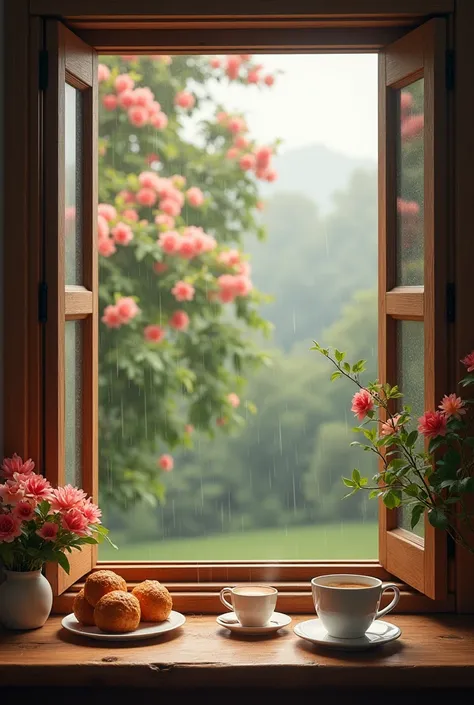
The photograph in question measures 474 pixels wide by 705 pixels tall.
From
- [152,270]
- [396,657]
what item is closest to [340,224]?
[152,270]

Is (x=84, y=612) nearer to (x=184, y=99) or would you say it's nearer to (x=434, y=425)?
(x=434, y=425)

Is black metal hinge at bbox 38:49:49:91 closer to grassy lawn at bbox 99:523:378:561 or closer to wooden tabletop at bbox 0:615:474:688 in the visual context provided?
wooden tabletop at bbox 0:615:474:688

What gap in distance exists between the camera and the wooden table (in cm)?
152

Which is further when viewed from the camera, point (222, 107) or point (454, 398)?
point (222, 107)

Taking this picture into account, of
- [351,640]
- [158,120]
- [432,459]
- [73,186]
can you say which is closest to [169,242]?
[158,120]

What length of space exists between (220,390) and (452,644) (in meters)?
2.94

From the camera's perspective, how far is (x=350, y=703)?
1.70 metres

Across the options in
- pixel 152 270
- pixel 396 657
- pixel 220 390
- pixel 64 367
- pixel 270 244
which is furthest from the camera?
pixel 270 244

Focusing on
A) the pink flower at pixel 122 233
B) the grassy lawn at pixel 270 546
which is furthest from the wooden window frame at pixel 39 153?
the grassy lawn at pixel 270 546

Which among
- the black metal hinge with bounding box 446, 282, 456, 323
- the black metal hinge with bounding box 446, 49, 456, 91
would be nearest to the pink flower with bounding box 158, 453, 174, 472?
the black metal hinge with bounding box 446, 282, 456, 323

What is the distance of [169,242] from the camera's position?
4.11 m

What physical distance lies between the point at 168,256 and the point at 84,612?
2744 mm

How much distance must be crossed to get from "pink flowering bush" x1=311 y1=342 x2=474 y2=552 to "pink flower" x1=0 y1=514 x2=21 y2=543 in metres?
0.63

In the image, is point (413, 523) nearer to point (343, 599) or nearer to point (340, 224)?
point (343, 599)
